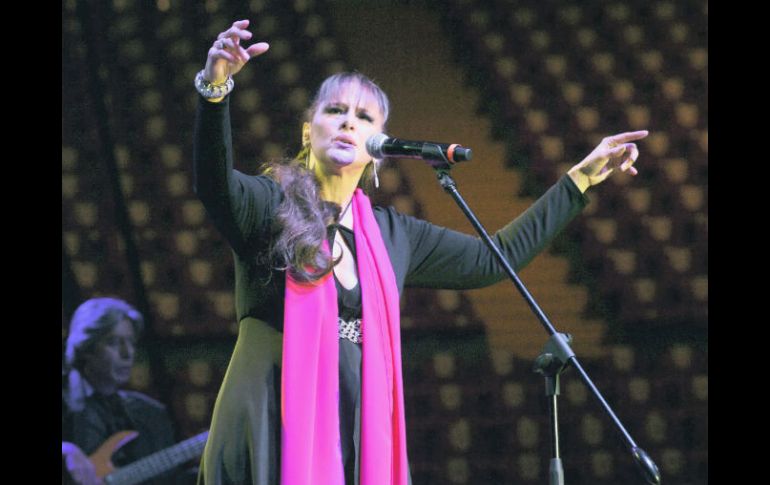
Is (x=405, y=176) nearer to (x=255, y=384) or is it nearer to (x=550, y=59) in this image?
(x=550, y=59)

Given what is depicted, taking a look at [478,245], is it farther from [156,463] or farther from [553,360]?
[156,463]

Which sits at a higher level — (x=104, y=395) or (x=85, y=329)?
(x=85, y=329)

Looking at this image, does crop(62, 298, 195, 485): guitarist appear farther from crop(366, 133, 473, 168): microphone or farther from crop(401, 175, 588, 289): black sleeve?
crop(366, 133, 473, 168): microphone

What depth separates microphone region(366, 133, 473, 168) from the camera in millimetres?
1688

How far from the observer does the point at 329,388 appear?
5.67 feet

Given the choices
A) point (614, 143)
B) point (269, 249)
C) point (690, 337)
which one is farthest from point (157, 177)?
point (690, 337)

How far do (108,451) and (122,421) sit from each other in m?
0.10

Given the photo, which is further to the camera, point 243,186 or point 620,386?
point 620,386

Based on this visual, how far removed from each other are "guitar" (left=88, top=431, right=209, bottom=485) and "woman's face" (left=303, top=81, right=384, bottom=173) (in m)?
1.17

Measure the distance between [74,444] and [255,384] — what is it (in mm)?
1283

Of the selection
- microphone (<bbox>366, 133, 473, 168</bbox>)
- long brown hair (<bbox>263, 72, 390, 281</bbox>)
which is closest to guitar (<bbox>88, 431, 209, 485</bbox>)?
long brown hair (<bbox>263, 72, 390, 281</bbox>)

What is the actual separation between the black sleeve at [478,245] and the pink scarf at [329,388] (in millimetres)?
259

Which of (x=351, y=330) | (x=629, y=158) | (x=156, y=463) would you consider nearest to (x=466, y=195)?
(x=629, y=158)

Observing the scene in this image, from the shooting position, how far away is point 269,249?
5.77 ft
